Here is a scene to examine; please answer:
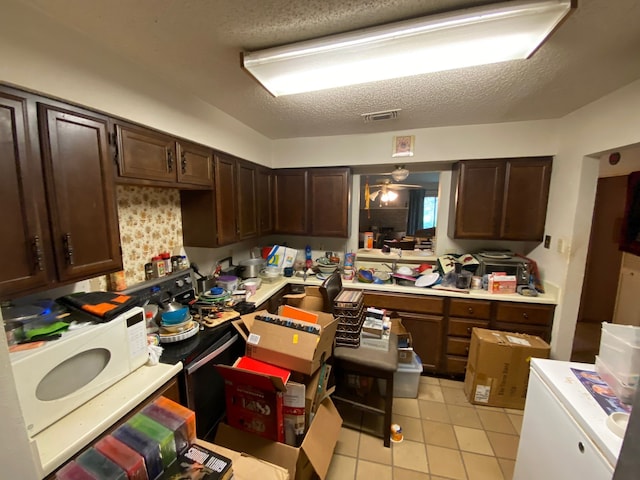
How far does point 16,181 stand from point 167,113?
0.90 meters

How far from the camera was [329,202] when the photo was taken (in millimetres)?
2832

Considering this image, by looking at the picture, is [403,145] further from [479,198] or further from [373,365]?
[373,365]

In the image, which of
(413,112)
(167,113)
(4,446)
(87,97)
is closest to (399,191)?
(413,112)

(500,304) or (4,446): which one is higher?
(4,446)

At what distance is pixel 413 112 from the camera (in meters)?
2.12

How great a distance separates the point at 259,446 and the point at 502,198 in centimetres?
276

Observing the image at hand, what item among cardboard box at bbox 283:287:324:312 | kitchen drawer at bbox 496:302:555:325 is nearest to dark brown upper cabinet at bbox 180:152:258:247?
cardboard box at bbox 283:287:324:312

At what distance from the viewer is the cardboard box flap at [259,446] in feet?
4.39

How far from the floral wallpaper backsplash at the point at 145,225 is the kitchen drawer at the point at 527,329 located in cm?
291

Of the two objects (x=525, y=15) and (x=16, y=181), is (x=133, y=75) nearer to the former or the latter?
(x=16, y=181)

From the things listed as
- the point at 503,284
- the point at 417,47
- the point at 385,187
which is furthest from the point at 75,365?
the point at 385,187

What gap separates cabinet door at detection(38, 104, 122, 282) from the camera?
43.0 inches

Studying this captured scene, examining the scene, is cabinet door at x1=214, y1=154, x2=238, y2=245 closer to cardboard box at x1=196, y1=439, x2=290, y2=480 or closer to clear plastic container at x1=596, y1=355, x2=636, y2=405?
cardboard box at x1=196, y1=439, x2=290, y2=480

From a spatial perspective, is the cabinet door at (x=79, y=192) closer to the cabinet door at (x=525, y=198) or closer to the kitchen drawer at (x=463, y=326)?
the kitchen drawer at (x=463, y=326)
